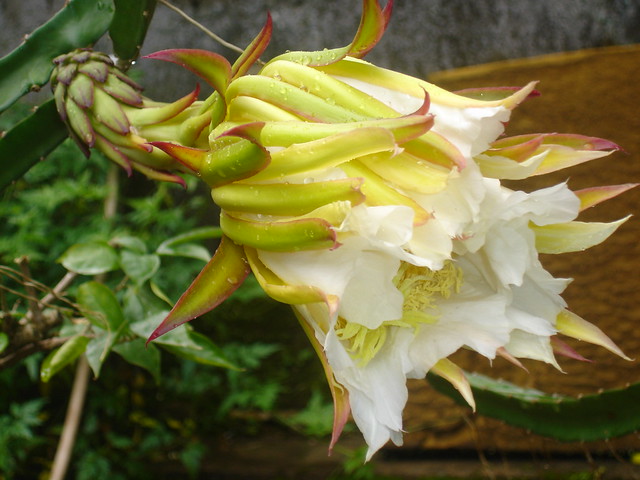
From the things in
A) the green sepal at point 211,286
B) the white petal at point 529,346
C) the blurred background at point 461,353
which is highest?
the green sepal at point 211,286

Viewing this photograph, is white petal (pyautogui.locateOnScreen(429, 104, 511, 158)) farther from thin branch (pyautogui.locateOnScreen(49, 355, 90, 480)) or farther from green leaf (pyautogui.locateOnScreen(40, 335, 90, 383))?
thin branch (pyautogui.locateOnScreen(49, 355, 90, 480))

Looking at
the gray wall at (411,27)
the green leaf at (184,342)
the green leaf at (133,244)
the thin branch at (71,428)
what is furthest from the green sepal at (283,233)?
the gray wall at (411,27)

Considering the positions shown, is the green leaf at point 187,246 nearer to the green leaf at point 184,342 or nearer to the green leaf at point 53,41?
the green leaf at point 184,342

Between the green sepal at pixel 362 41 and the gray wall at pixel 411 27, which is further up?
the green sepal at pixel 362 41

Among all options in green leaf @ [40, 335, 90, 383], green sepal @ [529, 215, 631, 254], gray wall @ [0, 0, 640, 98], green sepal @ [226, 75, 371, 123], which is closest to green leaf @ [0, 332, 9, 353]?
green leaf @ [40, 335, 90, 383]

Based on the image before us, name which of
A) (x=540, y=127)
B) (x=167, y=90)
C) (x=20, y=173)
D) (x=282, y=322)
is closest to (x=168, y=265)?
(x=282, y=322)

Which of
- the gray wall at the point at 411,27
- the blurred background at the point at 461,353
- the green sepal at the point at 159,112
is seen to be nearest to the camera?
the green sepal at the point at 159,112

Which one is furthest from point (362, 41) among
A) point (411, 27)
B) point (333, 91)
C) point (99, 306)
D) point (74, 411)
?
point (411, 27)
